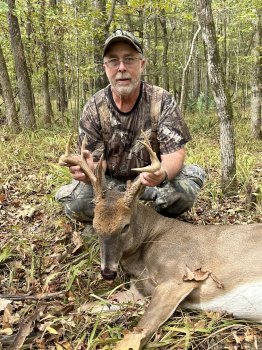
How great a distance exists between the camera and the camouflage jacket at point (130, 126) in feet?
15.5

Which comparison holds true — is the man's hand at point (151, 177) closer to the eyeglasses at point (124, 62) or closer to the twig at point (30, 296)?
the twig at point (30, 296)

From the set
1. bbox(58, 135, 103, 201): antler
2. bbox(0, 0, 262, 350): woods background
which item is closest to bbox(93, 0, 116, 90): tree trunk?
bbox(0, 0, 262, 350): woods background

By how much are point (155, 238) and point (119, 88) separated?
5.58 ft

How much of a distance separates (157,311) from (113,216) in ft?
2.86

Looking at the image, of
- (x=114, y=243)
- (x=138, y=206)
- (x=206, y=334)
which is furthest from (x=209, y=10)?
(x=206, y=334)

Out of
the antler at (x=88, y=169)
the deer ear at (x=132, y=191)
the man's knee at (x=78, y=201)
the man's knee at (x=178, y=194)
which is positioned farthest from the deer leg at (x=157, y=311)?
the man's knee at (x=78, y=201)

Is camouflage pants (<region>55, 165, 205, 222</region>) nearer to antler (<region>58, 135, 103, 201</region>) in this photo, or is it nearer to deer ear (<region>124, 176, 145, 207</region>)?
antler (<region>58, 135, 103, 201</region>)

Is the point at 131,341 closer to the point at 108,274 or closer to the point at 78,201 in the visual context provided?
the point at 108,274

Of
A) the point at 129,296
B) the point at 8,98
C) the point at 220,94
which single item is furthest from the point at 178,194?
the point at 8,98

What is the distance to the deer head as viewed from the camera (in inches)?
136

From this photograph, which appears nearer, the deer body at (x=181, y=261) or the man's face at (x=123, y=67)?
the deer body at (x=181, y=261)

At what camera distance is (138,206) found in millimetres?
4098

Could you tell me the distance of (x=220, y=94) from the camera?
5.68 meters

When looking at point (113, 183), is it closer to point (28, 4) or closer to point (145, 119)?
point (145, 119)
